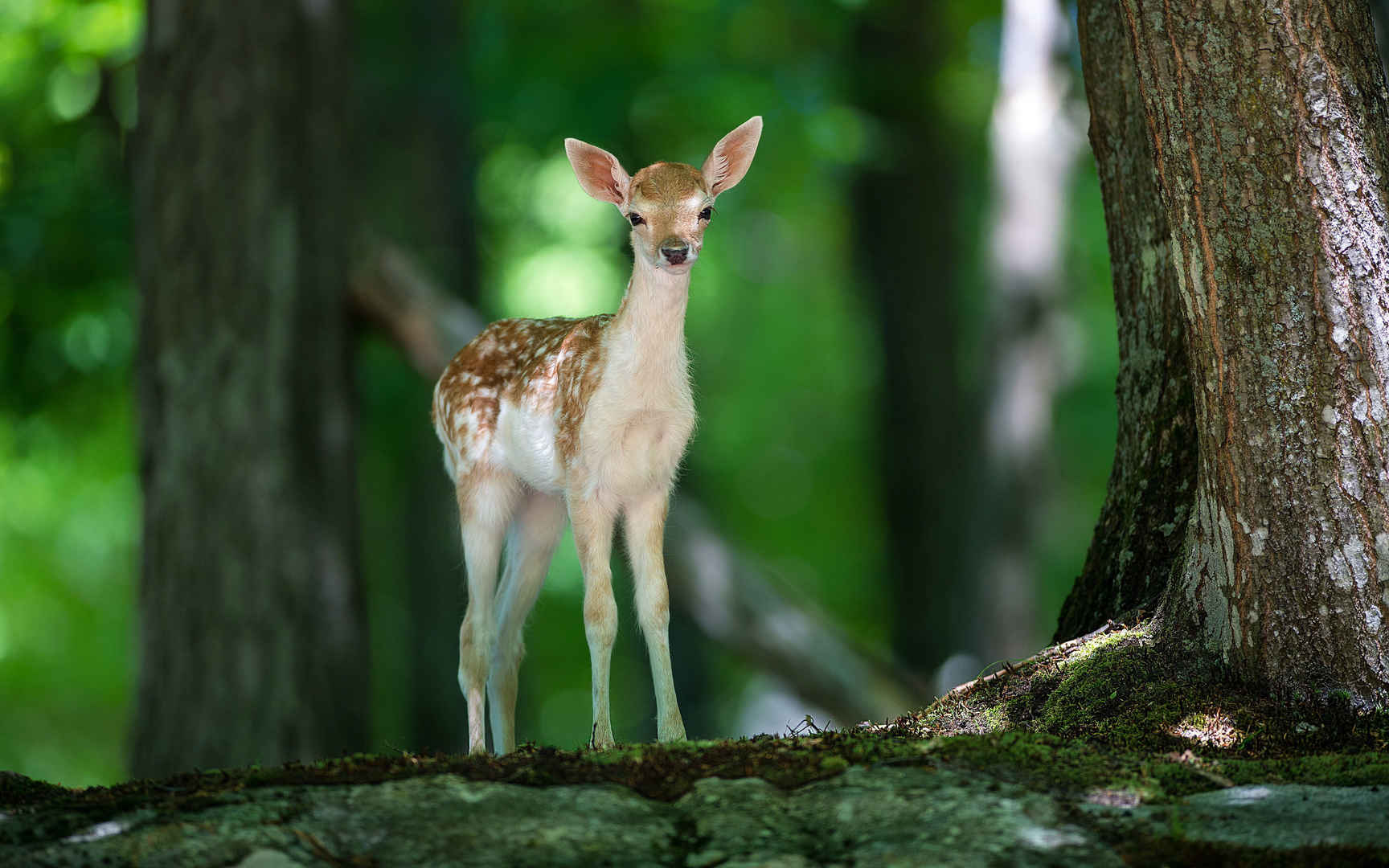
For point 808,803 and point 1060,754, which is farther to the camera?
point 1060,754

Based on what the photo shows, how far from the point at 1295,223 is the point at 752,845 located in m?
→ 2.69

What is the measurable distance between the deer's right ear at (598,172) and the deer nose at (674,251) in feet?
1.71

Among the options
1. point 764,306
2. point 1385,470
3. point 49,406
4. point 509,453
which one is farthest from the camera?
point 764,306

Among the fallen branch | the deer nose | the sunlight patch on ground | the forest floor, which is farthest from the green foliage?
the sunlight patch on ground

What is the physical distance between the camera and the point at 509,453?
6285mm

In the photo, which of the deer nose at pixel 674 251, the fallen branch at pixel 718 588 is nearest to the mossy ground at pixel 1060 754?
the deer nose at pixel 674 251

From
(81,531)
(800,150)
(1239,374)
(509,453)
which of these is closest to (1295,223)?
(1239,374)

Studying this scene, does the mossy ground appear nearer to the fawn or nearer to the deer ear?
the fawn

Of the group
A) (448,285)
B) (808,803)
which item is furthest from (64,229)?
(808,803)

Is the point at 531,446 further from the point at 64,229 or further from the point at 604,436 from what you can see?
the point at 64,229

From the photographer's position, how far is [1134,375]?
5.97 m

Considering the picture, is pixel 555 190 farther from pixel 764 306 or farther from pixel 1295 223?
pixel 1295 223

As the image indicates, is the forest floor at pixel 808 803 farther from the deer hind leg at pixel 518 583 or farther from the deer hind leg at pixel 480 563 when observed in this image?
the deer hind leg at pixel 518 583

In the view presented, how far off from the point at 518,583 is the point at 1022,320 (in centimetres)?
674
